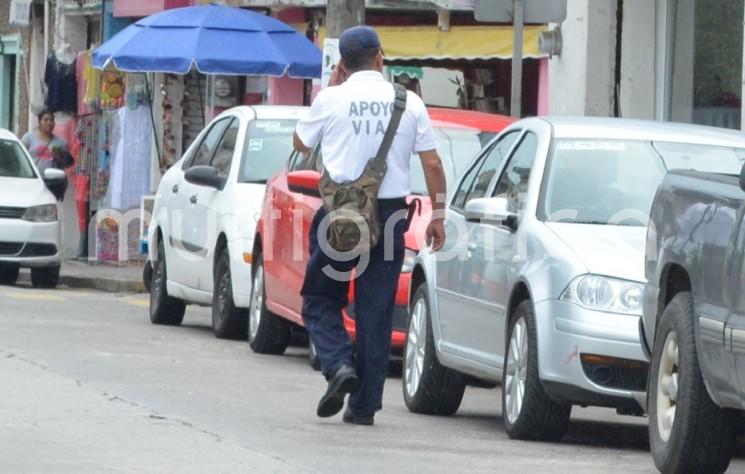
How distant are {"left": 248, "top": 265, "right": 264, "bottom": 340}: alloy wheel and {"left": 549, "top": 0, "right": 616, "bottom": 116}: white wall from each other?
6.28 meters

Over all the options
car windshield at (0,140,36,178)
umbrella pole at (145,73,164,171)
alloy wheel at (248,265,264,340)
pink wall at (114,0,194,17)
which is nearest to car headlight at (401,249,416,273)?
alloy wheel at (248,265,264,340)

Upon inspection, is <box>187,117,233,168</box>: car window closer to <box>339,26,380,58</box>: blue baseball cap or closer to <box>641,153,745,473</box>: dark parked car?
<box>339,26,380,58</box>: blue baseball cap

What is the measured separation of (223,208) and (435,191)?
5.65 m

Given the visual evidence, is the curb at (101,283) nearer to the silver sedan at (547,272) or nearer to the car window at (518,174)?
the silver sedan at (547,272)

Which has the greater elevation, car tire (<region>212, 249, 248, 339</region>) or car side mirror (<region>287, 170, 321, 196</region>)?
car side mirror (<region>287, 170, 321, 196</region>)

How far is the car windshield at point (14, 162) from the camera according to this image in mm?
22547

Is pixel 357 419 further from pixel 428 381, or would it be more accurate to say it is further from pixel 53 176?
pixel 53 176

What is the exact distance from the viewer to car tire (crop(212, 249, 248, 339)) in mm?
15102

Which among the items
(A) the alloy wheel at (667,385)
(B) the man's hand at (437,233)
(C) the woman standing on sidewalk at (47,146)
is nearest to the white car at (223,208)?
(B) the man's hand at (437,233)

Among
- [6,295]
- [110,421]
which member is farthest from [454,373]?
[6,295]

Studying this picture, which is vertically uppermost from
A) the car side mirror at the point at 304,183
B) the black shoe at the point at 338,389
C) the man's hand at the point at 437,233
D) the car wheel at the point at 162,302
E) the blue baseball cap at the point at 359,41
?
the blue baseball cap at the point at 359,41

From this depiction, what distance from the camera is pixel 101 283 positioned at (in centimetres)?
2341

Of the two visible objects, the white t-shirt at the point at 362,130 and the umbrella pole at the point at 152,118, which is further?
the umbrella pole at the point at 152,118

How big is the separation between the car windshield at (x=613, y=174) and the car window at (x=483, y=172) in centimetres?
60
